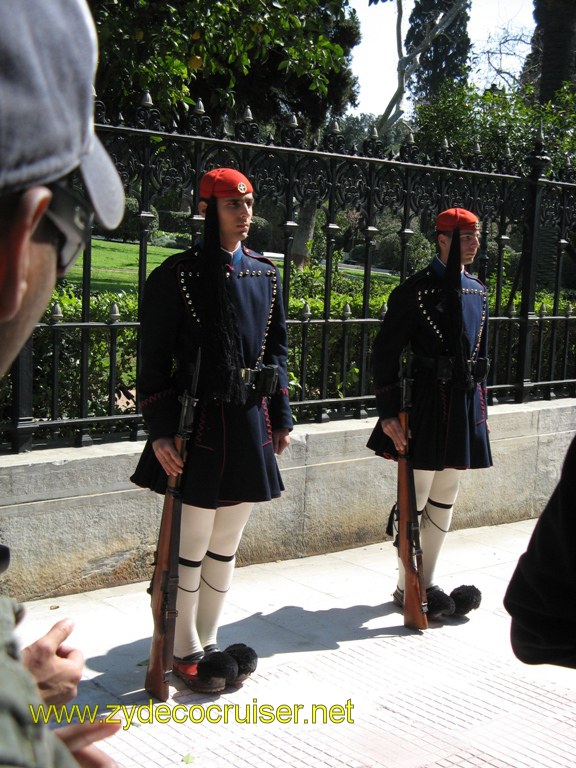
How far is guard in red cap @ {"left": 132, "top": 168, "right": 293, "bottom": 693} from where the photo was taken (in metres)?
4.07

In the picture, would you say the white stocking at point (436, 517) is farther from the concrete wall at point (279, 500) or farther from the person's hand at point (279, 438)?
the person's hand at point (279, 438)

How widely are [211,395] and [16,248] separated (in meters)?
3.37

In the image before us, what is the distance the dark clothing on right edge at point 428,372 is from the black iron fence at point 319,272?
0.93m

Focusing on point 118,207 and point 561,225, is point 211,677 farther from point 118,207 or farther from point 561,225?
point 561,225

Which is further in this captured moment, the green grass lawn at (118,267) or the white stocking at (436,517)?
the green grass lawn at (118,267)

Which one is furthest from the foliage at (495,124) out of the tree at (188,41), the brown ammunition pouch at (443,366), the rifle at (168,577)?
the rifle at (168,577)

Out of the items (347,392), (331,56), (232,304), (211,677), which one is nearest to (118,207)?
(232,304)

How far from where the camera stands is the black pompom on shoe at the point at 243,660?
4195mm

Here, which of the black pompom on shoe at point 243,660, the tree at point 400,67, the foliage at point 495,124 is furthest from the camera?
the tree at point 400,67

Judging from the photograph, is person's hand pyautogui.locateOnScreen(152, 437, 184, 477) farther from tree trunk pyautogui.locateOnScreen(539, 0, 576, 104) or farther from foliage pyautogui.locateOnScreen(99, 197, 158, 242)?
tree trunk pyautogui.locateOnScreen(539, 0, 576, 104)

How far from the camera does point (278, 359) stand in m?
4.39

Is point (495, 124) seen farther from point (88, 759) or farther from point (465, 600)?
point (88, 759)

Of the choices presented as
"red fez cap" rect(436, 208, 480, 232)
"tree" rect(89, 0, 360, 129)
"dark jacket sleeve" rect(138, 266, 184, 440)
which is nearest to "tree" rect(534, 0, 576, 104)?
"tree" rect(89, 0, 360, 129)

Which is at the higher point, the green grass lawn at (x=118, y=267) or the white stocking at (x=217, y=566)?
the green grass lawn at (x=118, y=267)
